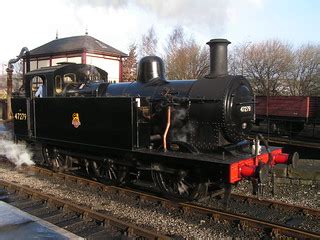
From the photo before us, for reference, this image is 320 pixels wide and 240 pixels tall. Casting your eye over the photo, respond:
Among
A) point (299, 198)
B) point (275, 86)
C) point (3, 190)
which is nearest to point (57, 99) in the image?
point (3, 190)

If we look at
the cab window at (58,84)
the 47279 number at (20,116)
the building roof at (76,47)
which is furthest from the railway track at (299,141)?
the building roof at (76,47)

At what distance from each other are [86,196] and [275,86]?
2245 cm

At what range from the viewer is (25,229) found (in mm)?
5129

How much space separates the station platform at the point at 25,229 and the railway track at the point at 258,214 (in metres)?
0.94

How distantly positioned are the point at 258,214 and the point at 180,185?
4.56 ft

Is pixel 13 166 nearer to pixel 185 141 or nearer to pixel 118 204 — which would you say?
pixel 118 204

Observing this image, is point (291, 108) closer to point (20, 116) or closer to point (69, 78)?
point (69, 78)

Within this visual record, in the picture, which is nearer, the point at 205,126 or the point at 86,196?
the point at 205,126

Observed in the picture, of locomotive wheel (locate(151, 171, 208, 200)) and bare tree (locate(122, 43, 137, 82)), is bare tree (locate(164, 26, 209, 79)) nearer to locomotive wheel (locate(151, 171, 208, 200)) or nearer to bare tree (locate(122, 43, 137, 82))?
bare tree (locate(122, 43, 137, 82))

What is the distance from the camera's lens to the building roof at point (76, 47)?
2516 cm

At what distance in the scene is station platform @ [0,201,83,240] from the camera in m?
4.84

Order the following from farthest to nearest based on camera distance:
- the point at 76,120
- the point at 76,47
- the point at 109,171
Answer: the point at 76,47
the point at 76,120
the point at 109,171

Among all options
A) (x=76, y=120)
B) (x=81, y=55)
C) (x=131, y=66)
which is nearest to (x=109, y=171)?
(x=76, y=120)

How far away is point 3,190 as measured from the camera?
796 cm
